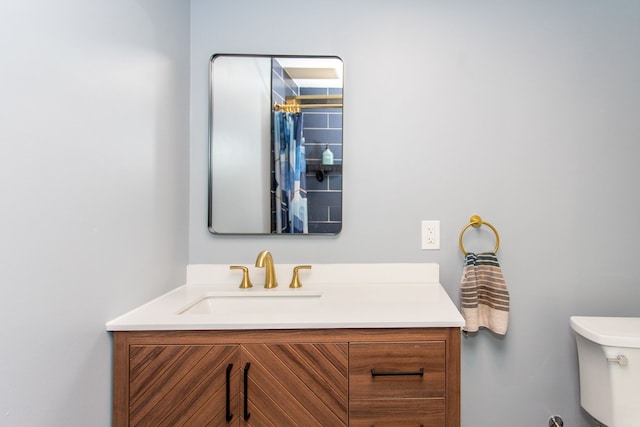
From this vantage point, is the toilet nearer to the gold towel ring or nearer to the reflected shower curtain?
the gold towel ring

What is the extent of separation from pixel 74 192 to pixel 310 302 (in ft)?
2.75

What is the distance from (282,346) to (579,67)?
5.50 ft

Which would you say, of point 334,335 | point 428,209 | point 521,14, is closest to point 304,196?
point 428,209

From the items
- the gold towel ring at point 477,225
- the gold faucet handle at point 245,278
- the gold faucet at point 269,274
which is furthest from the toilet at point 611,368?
the gold faucet handle at point 245,278

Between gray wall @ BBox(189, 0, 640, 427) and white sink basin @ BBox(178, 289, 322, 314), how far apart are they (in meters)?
0.18

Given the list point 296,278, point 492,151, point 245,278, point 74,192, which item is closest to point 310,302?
point 296,278

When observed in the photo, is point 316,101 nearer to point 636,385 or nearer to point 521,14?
point 521,14

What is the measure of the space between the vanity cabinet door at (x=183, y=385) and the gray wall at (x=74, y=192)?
0.29ft

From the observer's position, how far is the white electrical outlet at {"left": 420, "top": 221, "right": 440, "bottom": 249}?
4.67ft

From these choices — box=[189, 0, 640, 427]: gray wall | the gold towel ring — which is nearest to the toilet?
box=[189, 0, 640, 427]: gray wall

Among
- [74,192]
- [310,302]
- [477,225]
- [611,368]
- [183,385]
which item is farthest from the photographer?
[477,225]

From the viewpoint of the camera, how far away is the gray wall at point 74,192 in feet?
2.09

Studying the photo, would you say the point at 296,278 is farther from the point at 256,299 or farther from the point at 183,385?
the point at 183,385

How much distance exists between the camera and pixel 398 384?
94 cm
